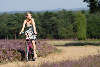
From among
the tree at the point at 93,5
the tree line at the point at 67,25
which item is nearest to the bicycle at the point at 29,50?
the tree at the point at 93,5

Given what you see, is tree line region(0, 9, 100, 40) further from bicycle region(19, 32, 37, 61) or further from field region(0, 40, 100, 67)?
bicycle region(19, 32, 37, 61)

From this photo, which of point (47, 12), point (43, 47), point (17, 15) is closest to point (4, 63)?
point (43, 47)

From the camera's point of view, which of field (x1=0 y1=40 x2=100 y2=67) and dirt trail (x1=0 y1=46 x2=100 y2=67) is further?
dirt trail (x1=0 y1=46 x2=100 y2=67)

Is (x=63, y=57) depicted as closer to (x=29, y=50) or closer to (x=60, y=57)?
(x=60, y=57)

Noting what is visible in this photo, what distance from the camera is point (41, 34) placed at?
35188 mm

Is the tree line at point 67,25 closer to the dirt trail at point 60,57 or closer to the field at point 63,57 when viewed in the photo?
the field at point 63,57

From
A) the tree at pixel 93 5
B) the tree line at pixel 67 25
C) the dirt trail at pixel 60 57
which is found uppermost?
the tree at pixel 93 5

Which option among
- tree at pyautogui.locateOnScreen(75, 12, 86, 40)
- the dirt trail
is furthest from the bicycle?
tree at pyautogui.locateOnScreen(75, 12, 86, 40)

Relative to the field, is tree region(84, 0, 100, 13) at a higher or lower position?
higher

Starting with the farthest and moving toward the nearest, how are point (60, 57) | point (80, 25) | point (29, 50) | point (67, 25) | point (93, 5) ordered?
point (67, 25) → point (80, 25) → point (93, 5) → point (60, 57) → point (29, 50)

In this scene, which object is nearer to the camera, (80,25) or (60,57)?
(60,57)

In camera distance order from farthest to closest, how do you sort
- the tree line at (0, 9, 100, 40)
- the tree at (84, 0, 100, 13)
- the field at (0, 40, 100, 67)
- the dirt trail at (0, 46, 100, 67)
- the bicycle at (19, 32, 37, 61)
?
the tree line at (0, 9, 100, 40)
the tree at (84, 0, 100, 13)
the bicycle at (19, 32, 37, 61)
the dirt trail at (0, 46, 100, 67)
the field at (0, 40, 100, 67)

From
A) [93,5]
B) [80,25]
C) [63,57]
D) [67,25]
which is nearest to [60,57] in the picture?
[63,57]

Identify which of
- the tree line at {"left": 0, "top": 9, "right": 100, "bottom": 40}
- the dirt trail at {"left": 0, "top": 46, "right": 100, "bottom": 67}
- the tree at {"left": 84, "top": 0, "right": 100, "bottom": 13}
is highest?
the tree at {"left": 84, "top": 0, "right": 100, "bottom": 13}
